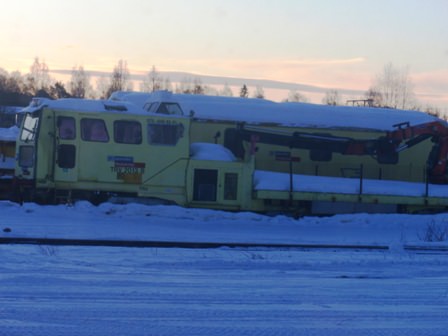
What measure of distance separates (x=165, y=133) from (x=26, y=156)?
3744 millimetres

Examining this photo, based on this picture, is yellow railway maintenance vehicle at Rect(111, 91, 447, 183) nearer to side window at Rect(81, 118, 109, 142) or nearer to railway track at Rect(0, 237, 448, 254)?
side window at Rect(81, 118, 109, 142)

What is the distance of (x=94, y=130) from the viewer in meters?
18.0

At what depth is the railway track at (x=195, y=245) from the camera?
1260 cm

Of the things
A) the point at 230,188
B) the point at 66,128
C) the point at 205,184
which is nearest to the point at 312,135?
the point at 230,188

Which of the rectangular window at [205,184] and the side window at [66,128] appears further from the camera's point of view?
the rectangular window at [205,184]

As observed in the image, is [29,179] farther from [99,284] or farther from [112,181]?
[99,284]

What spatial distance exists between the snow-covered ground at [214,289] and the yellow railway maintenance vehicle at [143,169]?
9.43 ft

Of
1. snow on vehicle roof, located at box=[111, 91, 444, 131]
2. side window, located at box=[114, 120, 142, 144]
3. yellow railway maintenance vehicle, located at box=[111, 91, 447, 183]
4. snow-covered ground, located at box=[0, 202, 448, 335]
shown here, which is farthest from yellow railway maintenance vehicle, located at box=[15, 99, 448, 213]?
snow-covered ground, located at box=[0, 202, 448, 335]

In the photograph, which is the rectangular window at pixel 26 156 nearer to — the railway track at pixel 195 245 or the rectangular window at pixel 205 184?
the rectangular window at pixel 205 184

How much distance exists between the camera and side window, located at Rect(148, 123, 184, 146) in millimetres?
18312

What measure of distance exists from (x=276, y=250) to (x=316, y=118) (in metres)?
9.49

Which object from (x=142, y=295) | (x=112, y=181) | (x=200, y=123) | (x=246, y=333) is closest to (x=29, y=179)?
(x=112, y=181)

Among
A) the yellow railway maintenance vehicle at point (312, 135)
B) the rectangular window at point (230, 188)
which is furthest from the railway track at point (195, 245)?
the yellow railway maintenance vehicle at point (312, 135)

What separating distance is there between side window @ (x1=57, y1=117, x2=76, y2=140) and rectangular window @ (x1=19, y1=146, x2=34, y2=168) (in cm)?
87
